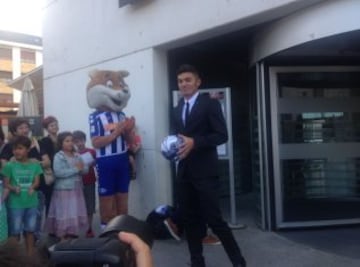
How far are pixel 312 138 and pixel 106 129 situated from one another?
2.86 metres

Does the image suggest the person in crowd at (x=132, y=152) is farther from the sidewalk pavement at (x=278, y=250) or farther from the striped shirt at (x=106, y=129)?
the sidewalk pavement at (x=278, y=250)

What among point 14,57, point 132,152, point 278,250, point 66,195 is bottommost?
point 278,250

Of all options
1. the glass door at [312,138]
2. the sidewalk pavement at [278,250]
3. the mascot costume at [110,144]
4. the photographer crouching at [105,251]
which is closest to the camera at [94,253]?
the photographer crouching at [105,251]

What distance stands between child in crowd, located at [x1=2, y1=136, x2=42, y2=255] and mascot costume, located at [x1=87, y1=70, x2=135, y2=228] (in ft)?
2.57

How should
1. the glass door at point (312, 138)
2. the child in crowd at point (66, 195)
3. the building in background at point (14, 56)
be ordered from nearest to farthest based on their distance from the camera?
the child in crowd at point (66, 195), the glass door at point (312, 138), the building in background at point (14, 56)

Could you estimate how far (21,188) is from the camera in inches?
215

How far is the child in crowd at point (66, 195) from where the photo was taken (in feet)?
19.4

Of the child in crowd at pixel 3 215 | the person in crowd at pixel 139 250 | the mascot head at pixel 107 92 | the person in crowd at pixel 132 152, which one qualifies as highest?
the mascot head at pixel 107 92

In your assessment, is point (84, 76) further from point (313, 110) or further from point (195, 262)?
point (195, 262)

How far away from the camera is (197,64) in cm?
879

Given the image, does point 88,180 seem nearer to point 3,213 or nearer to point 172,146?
point 3,213

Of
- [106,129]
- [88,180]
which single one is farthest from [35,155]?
[106,129]

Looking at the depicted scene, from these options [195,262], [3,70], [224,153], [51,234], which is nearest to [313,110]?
[224,153]

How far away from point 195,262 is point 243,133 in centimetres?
560
